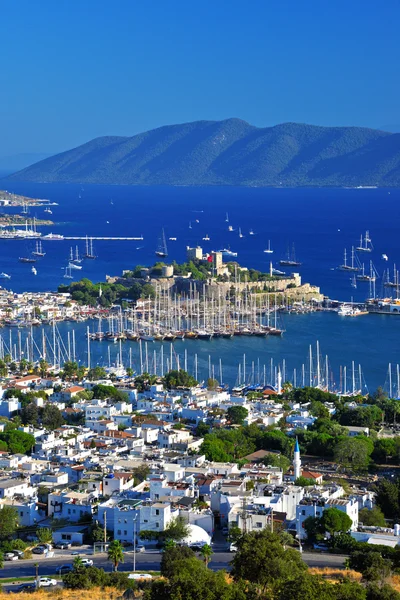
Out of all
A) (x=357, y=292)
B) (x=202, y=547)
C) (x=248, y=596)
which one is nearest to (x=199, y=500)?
(x=202, y=547)

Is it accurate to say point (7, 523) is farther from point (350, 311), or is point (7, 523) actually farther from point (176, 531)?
point (350, 311)

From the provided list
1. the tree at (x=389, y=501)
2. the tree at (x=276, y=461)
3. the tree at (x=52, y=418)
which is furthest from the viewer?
the tree at (x=52, y=418)

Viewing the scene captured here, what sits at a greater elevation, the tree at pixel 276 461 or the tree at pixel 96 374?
the tree at pixel 96 374

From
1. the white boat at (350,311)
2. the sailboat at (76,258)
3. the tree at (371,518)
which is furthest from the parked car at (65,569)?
the sailboat at (76,258)

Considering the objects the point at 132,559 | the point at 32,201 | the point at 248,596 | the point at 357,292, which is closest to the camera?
the point at 248,596

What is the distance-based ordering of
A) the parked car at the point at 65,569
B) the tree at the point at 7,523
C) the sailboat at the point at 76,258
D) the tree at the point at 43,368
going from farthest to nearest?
1. the sailboat at the point at 76,258
2. the tree at the point at 43,368
3. the tree at the point at 7,523
4. the parked car at the point at 65,569

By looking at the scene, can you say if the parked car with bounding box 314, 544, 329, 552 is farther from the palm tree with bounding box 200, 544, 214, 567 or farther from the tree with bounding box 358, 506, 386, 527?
the palm tree with bounding box 200, 544, 214, 567

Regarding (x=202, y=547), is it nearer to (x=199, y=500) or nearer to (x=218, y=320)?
(x=199, y=500)

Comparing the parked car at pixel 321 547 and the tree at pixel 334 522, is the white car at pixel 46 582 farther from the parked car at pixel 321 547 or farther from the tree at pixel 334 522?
the tree at pixel 334 522
